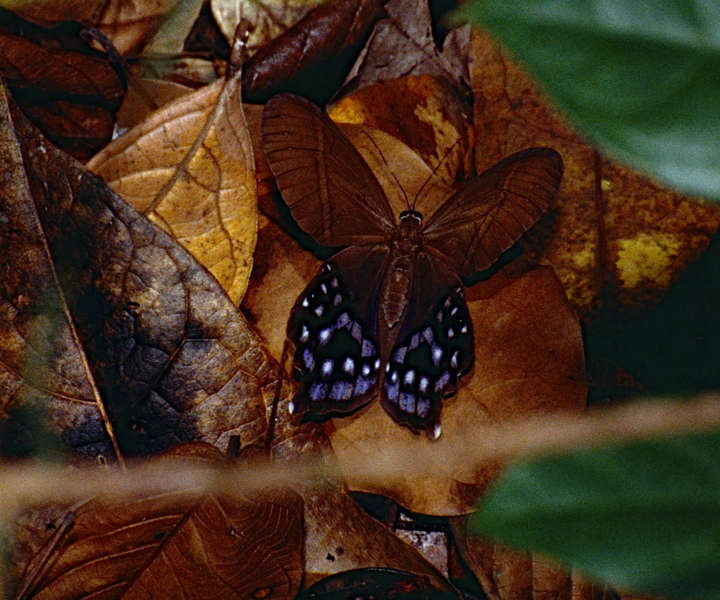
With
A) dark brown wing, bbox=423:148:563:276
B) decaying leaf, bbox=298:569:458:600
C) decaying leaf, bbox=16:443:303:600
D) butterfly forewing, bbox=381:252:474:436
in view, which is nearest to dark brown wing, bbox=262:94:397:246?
dark brown wing, bbox=423:148:563:276

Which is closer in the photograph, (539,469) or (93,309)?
(539,469)

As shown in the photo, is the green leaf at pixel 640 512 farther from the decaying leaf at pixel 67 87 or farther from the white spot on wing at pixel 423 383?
the decaying leaf at pixel 67 87

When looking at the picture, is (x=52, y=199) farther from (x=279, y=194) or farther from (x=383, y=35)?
(x=383, y=35)

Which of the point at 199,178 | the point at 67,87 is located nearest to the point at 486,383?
the point at 199,178

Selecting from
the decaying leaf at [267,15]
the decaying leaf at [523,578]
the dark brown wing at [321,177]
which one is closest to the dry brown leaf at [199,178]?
the dark brown wing at [321,177]

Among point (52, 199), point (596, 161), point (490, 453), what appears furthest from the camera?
point (596, 161)

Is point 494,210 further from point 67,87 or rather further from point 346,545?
point 67,87

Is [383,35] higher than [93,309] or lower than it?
higher

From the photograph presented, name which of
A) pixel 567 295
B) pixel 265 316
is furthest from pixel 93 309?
pixel 567 295
